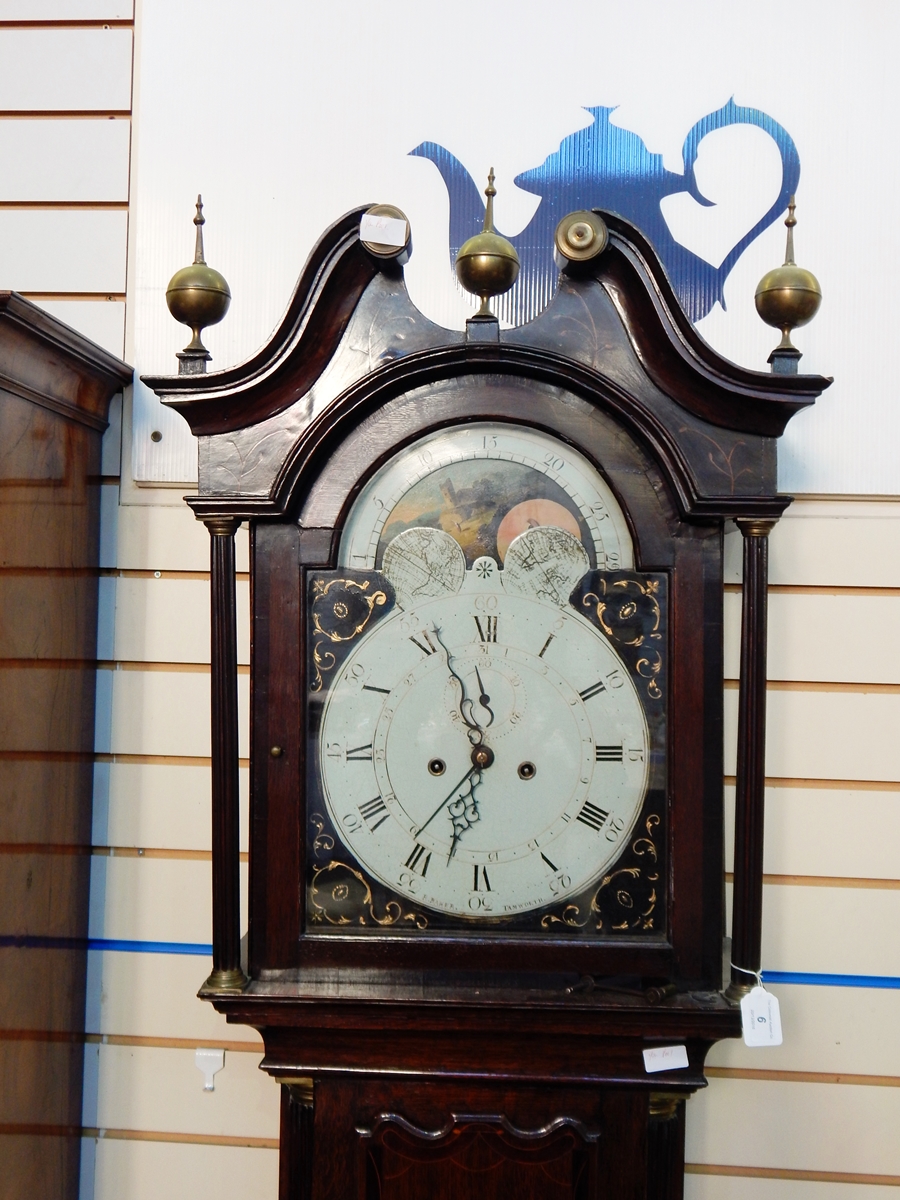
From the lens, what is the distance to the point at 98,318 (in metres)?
1.69

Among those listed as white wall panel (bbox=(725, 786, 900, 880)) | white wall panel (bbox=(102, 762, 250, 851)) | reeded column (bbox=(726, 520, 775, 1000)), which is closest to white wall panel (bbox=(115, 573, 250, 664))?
white wall panel (bbox=(102, 762, 250, 851))

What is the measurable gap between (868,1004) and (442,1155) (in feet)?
2.45

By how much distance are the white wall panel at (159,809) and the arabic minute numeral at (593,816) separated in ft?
2.07

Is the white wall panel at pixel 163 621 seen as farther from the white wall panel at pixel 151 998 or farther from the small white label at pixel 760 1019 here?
the small white label at pixel 760 1019

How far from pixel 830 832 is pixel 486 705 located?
67 centimetres

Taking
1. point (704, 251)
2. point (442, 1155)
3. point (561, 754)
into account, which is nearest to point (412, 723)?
point (561, 754)

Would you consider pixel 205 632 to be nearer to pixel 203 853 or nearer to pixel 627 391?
pixel 203 853

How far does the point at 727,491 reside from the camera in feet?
4.28

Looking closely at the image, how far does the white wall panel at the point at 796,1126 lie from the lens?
1.57 meters

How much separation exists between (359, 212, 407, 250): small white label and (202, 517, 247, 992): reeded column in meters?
0.42

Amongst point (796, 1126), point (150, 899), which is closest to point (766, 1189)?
point (796, 1126)

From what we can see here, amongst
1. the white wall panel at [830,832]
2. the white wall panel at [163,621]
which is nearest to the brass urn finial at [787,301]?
the white wall panel at [830,832]

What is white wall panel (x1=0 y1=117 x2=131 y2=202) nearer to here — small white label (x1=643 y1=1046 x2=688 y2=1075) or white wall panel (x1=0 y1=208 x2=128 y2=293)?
white wall panel (x1=0 y1=208 x2=128 y2=293)

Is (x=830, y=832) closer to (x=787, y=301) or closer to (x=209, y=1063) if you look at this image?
(x=787, y=301)
